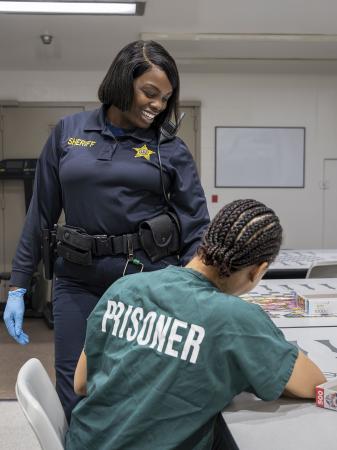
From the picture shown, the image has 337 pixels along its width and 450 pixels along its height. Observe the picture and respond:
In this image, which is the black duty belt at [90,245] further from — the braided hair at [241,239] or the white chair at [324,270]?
the white chair at [324,270]

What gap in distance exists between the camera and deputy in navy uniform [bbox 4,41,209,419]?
1.49m

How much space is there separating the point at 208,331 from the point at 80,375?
363 mm

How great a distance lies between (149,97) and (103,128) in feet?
0.57

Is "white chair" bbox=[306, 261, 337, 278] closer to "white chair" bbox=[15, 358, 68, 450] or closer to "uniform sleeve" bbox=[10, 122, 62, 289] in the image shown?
"uniform sleeve" bbox=[10, 122, 62, 289]

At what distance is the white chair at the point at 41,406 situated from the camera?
93 cm

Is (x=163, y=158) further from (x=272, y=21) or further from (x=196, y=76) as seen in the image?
(x=196, y=76)

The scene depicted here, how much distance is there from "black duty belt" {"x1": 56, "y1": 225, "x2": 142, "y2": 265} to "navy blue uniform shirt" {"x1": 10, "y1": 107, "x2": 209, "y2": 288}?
0.11 feet

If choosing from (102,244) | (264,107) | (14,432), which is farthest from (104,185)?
(264,107)

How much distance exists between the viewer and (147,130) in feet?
5.25

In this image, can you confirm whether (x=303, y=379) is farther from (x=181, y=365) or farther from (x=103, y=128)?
(x=103, y=128)

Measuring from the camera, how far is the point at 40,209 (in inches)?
65.8

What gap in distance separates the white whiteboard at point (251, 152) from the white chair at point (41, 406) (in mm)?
4313

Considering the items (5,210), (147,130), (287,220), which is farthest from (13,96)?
(147,130)

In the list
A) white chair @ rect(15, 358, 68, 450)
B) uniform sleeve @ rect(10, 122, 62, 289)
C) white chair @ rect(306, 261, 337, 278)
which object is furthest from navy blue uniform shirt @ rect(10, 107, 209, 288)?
white chair @ rect(306, 261, 337, 278)
